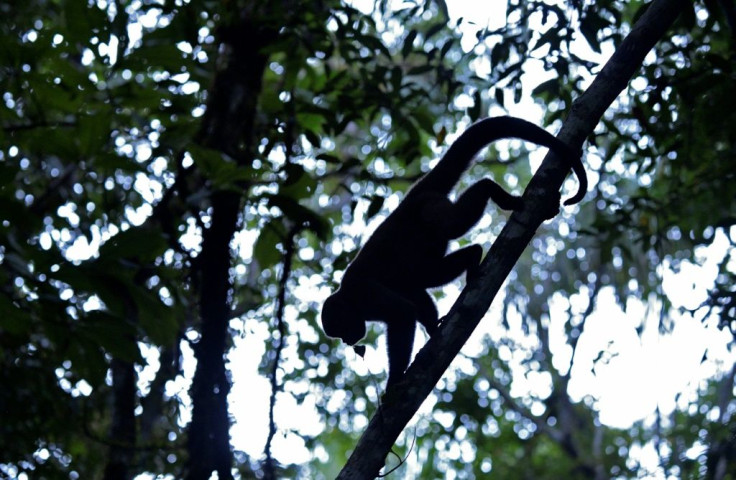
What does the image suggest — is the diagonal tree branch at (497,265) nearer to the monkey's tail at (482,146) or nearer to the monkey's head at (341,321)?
the monkey's tail at (482,146)

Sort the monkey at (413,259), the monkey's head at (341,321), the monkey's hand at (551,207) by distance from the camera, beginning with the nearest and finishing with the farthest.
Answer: the monkey's hand at (551,207), the monkey at (413,259), the monkey's head at (341,321)

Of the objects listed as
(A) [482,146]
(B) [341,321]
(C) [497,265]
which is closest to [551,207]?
(C) [497,265]

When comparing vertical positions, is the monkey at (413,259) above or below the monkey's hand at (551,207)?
above

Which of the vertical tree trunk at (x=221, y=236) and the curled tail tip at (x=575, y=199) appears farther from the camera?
the curled tail tip at (x=575, y=199)

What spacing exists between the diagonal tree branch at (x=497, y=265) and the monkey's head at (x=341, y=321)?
2404 mm

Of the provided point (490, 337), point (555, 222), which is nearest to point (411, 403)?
point (490, 337)

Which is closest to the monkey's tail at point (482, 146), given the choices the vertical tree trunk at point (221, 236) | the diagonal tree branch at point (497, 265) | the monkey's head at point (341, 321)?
the diagonal tree branch at point (497, 265)

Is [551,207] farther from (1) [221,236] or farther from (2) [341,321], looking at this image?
(2) [341,321]

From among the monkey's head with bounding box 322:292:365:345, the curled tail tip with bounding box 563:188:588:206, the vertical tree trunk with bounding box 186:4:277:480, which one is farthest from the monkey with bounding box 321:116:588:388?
the vertical tree trunk with bounding box 186:4:277:480

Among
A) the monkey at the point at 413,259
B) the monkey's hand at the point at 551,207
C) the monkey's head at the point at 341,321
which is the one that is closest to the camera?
the monkey's hand at the point at 551,207

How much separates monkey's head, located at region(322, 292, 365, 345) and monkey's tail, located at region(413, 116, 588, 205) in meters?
1.18

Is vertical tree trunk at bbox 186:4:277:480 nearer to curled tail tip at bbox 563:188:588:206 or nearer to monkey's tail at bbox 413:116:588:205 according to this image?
monkey's tail at bbox 413:116:588:205

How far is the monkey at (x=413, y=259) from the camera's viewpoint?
6023mm

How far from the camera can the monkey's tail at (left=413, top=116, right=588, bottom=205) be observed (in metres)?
4.65
